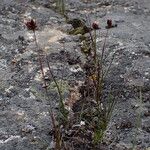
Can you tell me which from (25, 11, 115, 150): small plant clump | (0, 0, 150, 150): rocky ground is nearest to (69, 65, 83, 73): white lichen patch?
(0, 0, 150, 150): rocky ground

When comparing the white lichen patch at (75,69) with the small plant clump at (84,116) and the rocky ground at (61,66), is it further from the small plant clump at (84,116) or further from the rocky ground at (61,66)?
the small plant clump at (84,116)

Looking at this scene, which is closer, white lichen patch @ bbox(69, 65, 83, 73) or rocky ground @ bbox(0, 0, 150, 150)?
rocky ground @ bbox(0, 0, 150, 150)

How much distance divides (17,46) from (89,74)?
60 cm

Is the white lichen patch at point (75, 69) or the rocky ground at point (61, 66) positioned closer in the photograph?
the rocky ground at point (61, 66)

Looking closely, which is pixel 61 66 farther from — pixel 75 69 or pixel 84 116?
pixel 84 116

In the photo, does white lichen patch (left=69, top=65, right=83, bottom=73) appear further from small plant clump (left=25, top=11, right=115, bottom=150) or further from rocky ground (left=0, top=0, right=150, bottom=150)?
small plant clump (left=25, top=11, right=115, bottom=150)

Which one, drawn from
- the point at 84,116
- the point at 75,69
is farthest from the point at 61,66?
the point at 84,116

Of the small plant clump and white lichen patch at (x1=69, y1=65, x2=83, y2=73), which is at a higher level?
white lichen patch at (x1=69, y1=65, x2=83, y2=73)

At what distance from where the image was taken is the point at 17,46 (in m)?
3.55

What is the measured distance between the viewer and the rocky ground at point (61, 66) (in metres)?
2.73

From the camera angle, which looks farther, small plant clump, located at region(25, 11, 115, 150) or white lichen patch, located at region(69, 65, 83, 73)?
white lichen patch, located at region(69, 65, 83, 73)

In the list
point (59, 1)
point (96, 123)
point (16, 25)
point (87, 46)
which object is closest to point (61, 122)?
point (96, 123)

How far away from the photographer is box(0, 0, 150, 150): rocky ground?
8.95 feet

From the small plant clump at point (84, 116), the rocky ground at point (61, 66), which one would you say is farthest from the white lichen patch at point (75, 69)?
the small plant clump at point (84, 116)
